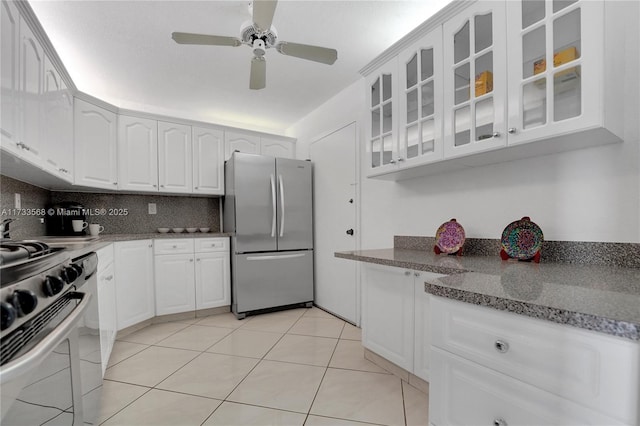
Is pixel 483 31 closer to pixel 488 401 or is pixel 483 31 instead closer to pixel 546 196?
pixel 546 196

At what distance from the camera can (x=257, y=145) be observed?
375 cm

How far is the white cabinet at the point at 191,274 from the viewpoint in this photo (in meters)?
2.97

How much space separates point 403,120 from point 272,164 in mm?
1813

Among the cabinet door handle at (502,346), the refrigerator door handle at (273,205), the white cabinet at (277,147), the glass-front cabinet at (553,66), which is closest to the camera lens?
the cabinet door handle at (502,346)

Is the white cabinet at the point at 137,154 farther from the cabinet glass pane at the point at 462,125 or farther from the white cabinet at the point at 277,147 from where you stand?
the cabinet glass pane at the point at 462,125

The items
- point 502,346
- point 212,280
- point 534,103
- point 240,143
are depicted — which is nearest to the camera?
point 502,346

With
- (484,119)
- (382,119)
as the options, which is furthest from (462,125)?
(382,119)

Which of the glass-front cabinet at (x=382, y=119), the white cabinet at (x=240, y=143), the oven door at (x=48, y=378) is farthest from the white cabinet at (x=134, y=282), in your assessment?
the glass-front cabinet at (x=382, y=119)

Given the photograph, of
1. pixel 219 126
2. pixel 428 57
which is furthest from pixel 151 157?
pixel 428 57

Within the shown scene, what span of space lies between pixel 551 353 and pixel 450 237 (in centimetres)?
119

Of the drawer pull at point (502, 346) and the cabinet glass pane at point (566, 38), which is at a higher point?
the cabinet glass pane at point (566, 38)

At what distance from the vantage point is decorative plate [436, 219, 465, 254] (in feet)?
5.90

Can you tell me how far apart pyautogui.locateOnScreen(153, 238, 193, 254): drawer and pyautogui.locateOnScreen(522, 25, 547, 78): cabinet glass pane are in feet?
10.2

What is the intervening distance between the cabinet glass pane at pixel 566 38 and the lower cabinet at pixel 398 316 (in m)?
1.10
